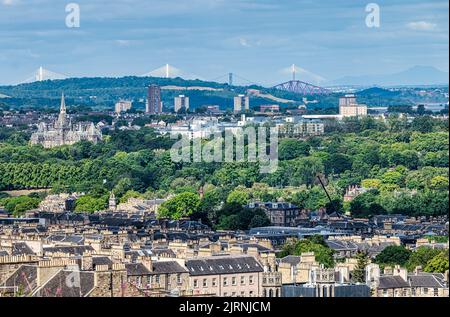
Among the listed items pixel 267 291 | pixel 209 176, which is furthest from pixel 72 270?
pixel 209 176

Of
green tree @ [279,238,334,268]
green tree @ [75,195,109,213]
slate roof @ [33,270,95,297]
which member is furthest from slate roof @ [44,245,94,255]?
green tree @ [75,195,109,213]

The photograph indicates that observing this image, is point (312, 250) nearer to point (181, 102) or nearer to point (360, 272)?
→ point (360, 272)

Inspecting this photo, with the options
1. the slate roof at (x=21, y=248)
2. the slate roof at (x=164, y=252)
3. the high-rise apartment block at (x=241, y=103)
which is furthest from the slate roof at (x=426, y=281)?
the high-rise apartment block at (x=241, y=103)

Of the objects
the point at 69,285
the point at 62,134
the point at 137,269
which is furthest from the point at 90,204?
the point at 62,134

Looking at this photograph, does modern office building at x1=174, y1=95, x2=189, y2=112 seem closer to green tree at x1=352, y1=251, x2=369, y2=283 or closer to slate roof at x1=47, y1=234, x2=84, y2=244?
slate roof at x1=47, y1=234, x2=84, y2=244

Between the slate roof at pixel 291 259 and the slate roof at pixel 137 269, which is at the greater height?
the slate roof at pixel 137 269

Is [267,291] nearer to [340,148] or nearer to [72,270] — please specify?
[72,270]

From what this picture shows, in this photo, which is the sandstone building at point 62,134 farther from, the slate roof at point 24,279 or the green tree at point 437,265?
the slate roof at point 24,279
